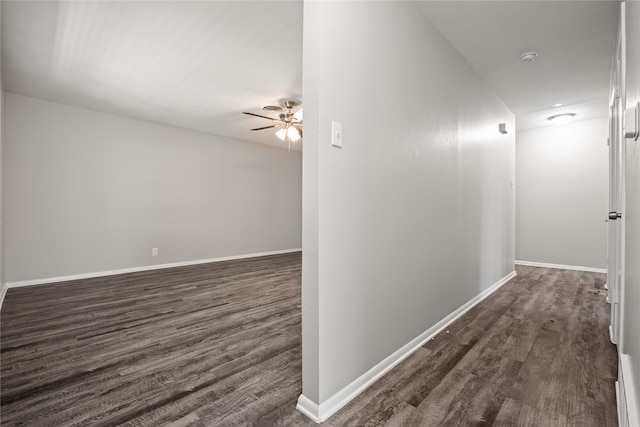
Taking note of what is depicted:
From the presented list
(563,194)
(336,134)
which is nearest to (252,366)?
(336,134)

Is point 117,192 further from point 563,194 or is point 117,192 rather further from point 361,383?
point 563,194

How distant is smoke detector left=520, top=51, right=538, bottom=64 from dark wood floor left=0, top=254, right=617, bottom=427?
2459 mm

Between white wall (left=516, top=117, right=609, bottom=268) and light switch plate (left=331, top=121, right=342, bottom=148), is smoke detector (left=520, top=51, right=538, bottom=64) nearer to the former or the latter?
light switch plate (left=331, top=121, right=342, bottom=148)

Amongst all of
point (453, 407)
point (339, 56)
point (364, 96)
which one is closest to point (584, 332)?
point (453, 407)

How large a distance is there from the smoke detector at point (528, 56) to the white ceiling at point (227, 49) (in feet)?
0.20

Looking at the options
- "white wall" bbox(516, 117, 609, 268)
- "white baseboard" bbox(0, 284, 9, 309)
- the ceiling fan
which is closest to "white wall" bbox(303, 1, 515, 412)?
the ceiling fan

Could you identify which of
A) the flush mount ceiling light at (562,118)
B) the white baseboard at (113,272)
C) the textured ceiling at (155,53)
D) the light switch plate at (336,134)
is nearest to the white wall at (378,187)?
the light switch plate at (336,134)

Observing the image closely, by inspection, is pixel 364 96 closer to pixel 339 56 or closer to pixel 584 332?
pixel 339 56

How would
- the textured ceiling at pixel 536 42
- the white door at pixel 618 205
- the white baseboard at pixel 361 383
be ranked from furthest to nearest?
the textured ceiling at pixel 536 42, the white door at pixel 618 205, the white baseboard at pixel 361 383

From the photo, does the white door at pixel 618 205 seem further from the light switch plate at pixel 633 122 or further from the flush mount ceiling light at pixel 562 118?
the flush mount ceiling light at pixel 562 118

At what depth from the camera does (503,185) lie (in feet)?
13.6

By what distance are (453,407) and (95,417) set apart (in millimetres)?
1762

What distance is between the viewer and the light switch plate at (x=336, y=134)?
4.93 feet

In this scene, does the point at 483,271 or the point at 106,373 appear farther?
the point at 483,271
